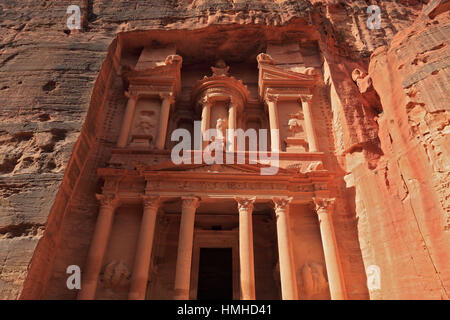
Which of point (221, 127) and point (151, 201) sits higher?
point (221, 127)

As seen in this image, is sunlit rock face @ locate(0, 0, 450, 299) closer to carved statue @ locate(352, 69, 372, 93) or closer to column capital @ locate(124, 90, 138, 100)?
column capital @ locate(124, 90, 138, 100)

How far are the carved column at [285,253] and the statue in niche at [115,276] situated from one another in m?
4.39

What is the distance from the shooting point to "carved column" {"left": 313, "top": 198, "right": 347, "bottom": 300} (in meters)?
8.52

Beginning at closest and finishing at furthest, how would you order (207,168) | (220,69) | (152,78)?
(207,168) < (152,78) < (220,69)

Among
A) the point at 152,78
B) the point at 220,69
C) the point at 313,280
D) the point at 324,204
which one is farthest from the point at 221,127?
the point at 313,280

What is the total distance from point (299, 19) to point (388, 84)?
6728 millimetres

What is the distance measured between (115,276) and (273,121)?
7834 millimetres

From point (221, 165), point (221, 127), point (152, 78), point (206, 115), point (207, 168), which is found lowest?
point (207, 168)

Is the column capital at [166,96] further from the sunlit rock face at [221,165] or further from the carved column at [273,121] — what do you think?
the carved column at [273,121]

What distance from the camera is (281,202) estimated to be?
9883mm

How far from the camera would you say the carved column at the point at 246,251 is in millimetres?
8469

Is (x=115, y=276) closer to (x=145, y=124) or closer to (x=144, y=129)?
(x=144, y=129)

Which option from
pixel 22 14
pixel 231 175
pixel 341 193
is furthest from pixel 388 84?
pixel 22 14

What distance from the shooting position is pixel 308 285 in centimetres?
891
